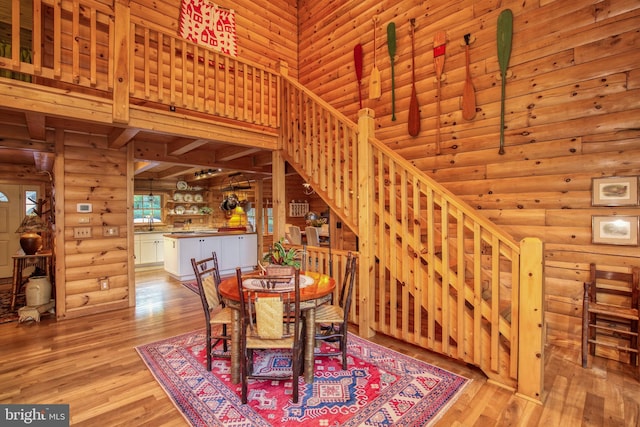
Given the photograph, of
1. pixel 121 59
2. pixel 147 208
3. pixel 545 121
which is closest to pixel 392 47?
pixel 545 121

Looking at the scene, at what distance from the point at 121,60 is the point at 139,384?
298cm

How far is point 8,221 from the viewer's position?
238 inches

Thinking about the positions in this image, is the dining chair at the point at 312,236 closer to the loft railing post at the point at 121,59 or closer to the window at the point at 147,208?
the loft railing post at the point at 121,59

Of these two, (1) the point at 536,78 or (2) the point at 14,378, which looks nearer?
(2) the point at 14,378

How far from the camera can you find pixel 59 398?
216cm

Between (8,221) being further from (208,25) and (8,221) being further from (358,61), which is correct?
(358,61)

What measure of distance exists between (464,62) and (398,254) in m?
2.50

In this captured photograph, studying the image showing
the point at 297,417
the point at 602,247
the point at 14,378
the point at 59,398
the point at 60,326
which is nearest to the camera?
the point at 297,417

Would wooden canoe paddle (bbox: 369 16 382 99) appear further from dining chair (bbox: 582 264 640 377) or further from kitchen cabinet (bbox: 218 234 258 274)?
kitchen cabinet (bbox: 218 234 258 274)

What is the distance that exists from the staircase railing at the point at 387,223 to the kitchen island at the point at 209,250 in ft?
9.93

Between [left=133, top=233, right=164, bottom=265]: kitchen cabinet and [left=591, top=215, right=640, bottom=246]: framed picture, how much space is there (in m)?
8.02

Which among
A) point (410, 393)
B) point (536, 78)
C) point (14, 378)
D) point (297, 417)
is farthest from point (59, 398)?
point (536, 78)

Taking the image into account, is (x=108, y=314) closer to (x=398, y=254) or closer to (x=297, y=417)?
(x=297, y=417)

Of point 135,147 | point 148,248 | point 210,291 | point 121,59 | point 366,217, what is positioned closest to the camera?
point 210,291
